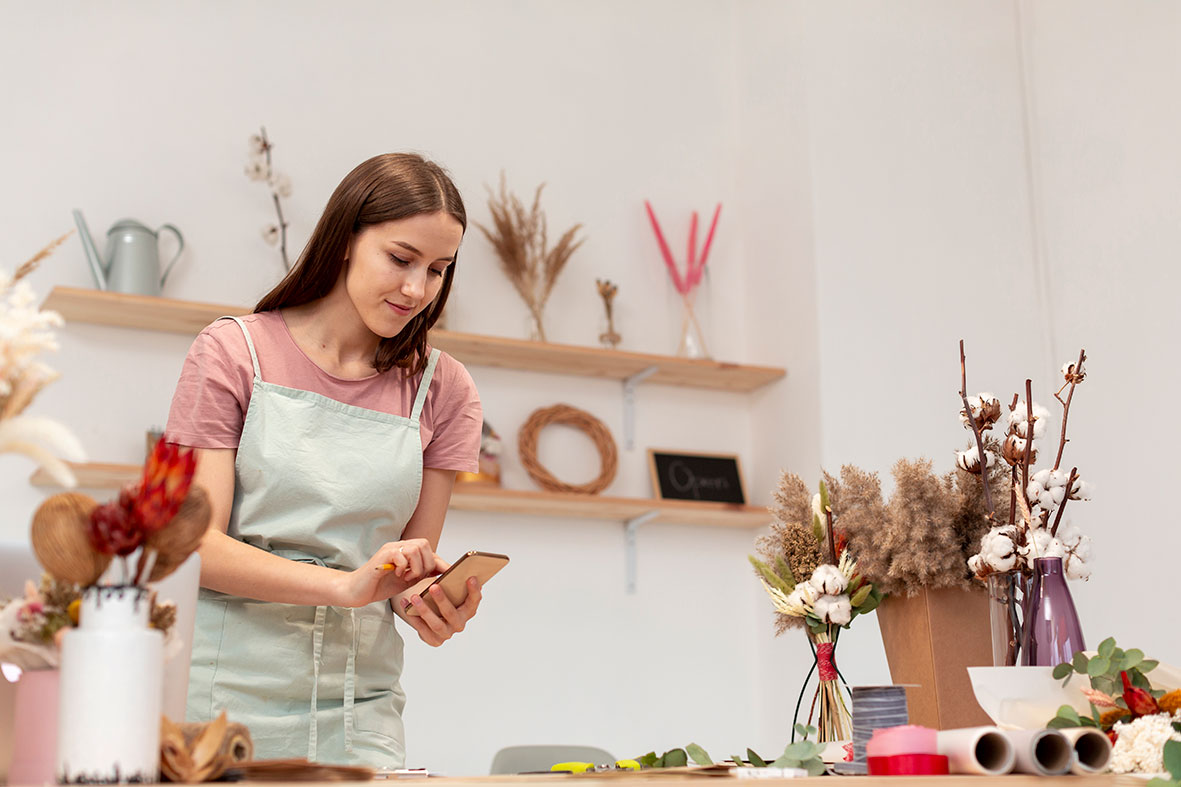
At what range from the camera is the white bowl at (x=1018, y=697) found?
1240mm

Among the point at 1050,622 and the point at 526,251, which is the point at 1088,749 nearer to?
the point at 1050,622

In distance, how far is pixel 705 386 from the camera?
3842 millimetres

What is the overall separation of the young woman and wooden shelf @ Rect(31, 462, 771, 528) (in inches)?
56.7

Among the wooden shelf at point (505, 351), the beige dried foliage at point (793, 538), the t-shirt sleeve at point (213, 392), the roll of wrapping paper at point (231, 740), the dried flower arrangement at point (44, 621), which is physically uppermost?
the wooden shelf at point (505, 351)

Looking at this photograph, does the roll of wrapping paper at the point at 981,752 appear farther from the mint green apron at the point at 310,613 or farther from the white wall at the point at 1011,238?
the white wall at the point at 1011,238

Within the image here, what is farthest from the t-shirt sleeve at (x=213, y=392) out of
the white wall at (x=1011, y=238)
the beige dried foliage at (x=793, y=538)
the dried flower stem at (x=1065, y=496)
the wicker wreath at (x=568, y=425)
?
the white wall at (x=1011, y=238)

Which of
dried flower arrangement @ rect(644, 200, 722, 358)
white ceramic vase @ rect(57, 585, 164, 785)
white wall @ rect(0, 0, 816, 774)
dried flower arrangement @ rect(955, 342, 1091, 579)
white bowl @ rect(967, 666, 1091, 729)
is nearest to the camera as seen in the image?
white ceramic vase @ rect(57, 585, 164, 785)

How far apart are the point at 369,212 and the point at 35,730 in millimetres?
1020

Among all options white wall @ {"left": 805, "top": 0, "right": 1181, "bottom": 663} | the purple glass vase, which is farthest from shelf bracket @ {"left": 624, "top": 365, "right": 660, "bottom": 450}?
the purple glass vase

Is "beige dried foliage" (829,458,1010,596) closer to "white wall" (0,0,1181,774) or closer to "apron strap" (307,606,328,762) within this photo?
"apron strap" (307,606,328,762)

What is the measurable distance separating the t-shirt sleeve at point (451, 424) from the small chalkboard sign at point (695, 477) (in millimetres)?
1763

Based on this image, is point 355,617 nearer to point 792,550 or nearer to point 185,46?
point 792,550

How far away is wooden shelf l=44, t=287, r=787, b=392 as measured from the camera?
3.04 metres

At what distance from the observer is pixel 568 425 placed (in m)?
3.66
